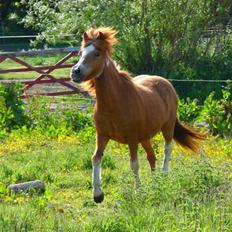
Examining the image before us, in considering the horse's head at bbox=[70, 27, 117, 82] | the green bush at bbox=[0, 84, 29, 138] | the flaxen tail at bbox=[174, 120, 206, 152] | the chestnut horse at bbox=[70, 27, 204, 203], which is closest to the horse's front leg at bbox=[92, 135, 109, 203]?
the chestnut horse at bbox=[70, 27, 204, 203]

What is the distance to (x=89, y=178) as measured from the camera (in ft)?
33.3

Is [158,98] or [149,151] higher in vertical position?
[158,98]

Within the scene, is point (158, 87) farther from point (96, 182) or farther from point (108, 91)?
point (96, 182)

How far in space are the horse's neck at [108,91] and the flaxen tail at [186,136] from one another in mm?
2162

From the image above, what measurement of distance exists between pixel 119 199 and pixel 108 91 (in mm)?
1936

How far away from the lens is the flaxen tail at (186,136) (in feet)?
35.6

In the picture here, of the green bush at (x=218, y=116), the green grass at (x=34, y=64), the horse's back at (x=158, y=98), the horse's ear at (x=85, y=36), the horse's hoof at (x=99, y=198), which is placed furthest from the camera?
the green grass at (x=34, y=64)

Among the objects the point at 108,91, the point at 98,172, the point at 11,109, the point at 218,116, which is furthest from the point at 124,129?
the point at 11,109

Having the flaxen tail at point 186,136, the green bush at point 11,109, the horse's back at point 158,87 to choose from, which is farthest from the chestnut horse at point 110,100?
the green bush at point 11,109

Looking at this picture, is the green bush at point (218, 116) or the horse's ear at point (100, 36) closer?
the horse's ear at point (100, 36)

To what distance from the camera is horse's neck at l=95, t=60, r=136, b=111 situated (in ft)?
28.9

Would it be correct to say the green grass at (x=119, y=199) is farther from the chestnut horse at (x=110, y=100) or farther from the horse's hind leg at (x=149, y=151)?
the chestnut horse at (x=110, y=100)

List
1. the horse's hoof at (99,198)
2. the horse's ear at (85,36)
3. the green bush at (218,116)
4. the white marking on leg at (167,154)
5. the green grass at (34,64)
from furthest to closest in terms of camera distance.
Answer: the green grass at (34,64), the green bush at (218,116), the white marking on leg at (167,154), the horse's ear at (85,36), the horse's hoof at (99,198)

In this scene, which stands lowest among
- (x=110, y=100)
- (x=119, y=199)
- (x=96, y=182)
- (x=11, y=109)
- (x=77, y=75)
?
(x=11, y=109)
